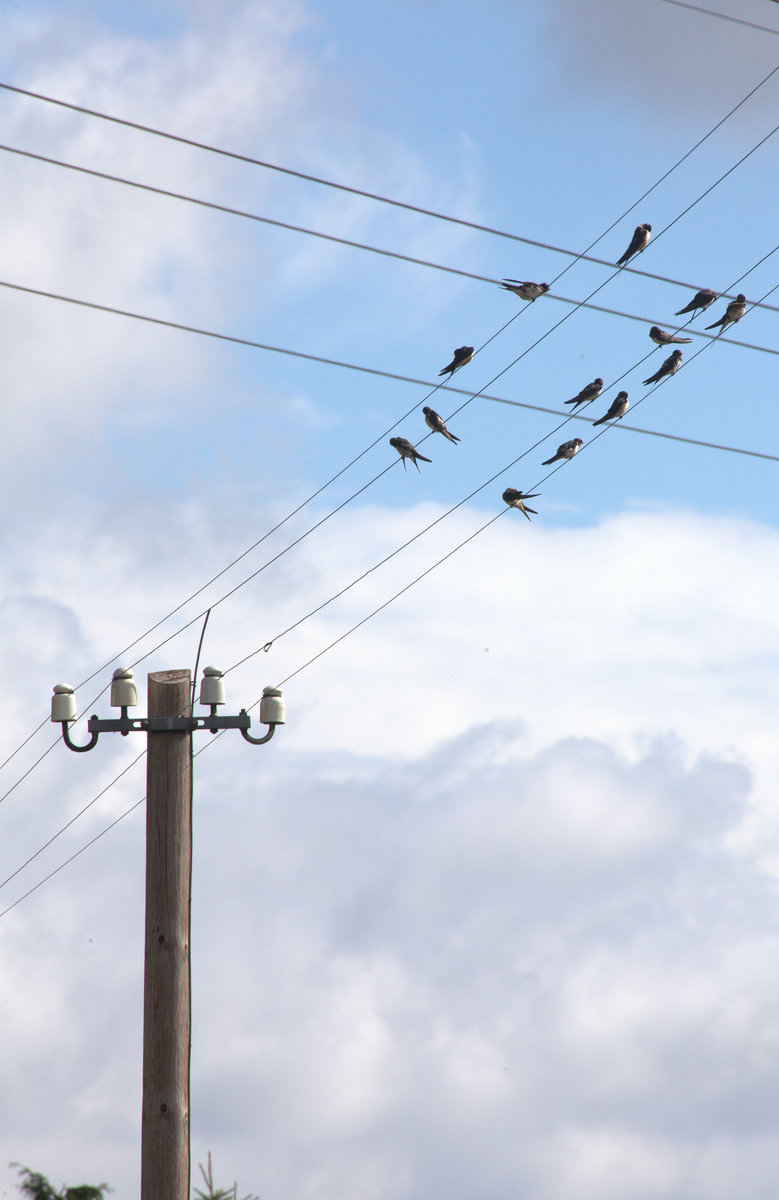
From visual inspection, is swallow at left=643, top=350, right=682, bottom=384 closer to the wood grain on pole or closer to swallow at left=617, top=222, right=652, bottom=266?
swallow at left=617, top=222, right=652, bottom=266

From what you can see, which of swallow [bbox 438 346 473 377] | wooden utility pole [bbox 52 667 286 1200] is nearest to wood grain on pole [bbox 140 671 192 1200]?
wooden utility pole [bbox 52 667 286 1200]

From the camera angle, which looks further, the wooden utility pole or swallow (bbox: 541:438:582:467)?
swallow (bbox: 541:438:582:467)

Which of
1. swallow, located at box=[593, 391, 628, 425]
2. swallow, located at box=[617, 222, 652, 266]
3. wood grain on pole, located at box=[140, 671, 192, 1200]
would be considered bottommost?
wood grain on pole, located at box=[140, 671, 192, 1200]

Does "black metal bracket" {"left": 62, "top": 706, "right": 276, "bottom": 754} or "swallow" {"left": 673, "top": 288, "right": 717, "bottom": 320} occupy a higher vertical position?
"swallow" {"left": 673, "top": 288, "right": 717, "bottom": 320}

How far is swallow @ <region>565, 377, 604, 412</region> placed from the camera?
13859mm

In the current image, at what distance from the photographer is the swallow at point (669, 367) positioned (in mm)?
13648

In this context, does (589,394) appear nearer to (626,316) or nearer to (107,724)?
(626,316)

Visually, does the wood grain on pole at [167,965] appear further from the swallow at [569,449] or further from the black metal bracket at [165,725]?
the swallow at [569,449]

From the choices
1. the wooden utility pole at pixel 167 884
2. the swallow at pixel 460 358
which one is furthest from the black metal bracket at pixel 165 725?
the swallow at pixel 460 358

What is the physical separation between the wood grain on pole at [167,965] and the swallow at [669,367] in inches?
232

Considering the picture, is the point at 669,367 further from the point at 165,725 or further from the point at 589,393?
the point at 165,725

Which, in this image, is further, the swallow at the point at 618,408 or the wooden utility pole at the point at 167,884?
the swallow at the point at 618,408

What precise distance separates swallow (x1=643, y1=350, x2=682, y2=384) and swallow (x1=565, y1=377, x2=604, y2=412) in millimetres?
412

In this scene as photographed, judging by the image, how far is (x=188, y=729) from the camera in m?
9.75
